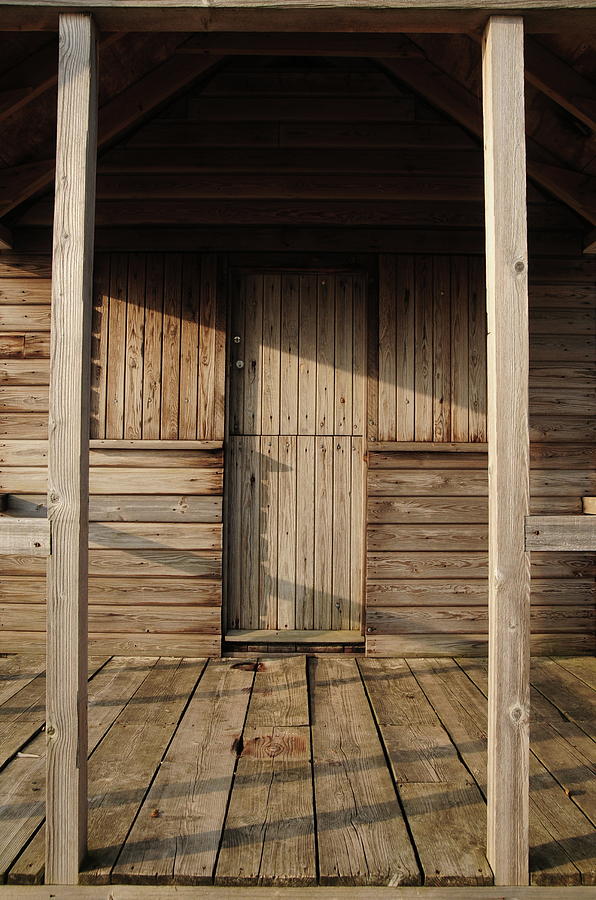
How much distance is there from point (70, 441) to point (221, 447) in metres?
2.09

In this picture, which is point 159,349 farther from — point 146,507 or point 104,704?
point 104,704

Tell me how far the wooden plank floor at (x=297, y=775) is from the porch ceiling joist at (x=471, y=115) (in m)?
2.81

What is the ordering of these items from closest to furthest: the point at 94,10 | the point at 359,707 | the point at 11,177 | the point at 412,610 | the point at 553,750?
the point at 94,10, the point at 553,750, the point at 359,707, the point at 11,177, the point at 412,610

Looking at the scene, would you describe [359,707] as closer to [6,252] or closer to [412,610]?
[412,610]

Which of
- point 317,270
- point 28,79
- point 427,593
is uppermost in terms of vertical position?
point 28,79

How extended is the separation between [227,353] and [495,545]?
2592 mm

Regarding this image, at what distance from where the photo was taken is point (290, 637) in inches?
163

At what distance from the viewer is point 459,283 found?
421cm

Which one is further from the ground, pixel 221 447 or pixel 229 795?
pixel 221 447

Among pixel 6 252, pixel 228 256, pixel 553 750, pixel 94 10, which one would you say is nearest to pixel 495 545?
pixel 553 750

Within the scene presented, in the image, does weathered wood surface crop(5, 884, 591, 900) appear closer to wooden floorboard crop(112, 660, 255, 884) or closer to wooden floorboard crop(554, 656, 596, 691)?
wooden floorboard crop(112, 660, 255, 884)

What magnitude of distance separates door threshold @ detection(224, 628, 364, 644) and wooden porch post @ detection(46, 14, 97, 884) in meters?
2.13

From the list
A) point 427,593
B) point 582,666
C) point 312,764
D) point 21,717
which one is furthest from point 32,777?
point 582,666

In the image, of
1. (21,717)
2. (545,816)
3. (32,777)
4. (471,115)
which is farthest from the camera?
(471,115)
